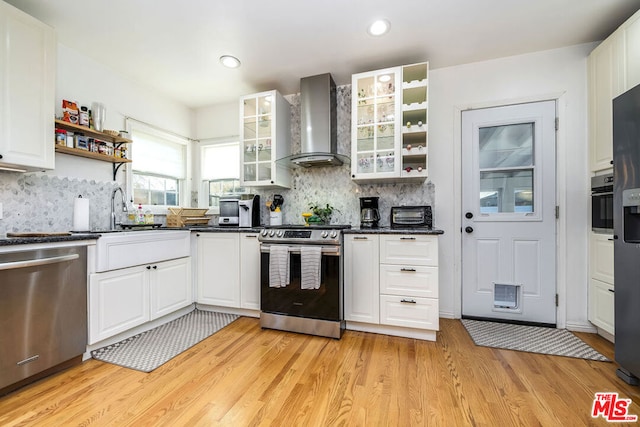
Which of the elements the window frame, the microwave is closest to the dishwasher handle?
the window frame

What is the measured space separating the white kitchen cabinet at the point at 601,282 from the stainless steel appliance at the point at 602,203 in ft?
0.24

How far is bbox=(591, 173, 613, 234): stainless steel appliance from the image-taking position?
82.7 inches

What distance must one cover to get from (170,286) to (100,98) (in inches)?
79.6

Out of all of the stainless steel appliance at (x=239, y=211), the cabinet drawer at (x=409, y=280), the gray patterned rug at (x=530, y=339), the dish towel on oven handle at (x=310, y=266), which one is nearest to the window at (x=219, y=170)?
the stainless steel appliance at (x=239, y=211)

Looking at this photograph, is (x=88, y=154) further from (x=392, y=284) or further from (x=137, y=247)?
(x=392, y=284)

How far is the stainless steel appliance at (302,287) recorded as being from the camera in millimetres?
2338

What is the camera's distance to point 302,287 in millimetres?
2379

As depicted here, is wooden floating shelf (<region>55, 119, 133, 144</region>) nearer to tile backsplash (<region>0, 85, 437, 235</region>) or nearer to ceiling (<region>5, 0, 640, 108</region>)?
tile backsplash (<region>0, 85, 437, 235</region>)

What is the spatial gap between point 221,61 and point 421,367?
322 centimetres

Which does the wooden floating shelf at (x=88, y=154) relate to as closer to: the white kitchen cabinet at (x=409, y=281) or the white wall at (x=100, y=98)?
the white wall at (x=100, y=98)

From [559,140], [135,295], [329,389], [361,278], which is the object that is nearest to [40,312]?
[135,295]

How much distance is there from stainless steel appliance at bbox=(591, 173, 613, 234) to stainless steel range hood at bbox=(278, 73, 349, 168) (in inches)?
84.9

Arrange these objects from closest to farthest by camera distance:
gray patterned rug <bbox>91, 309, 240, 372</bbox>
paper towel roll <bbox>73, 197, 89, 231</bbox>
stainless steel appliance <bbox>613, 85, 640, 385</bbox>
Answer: stainless steel appliance <bbox>613, 85, 640, 385</bbox> < gray patterned rug <bbox>91, 309, 240, 372</bbox> < paper towel roll <bbox>73, 197, 89, 231</bbox>

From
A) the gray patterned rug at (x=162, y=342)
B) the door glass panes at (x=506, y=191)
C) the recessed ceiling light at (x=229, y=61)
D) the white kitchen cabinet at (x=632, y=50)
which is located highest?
the recessed ceiling light at (x=229, y=61)
